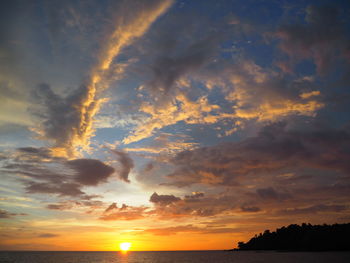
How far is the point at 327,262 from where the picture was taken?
368 ft

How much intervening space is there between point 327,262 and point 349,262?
8632 mm

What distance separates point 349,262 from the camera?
106 meters
